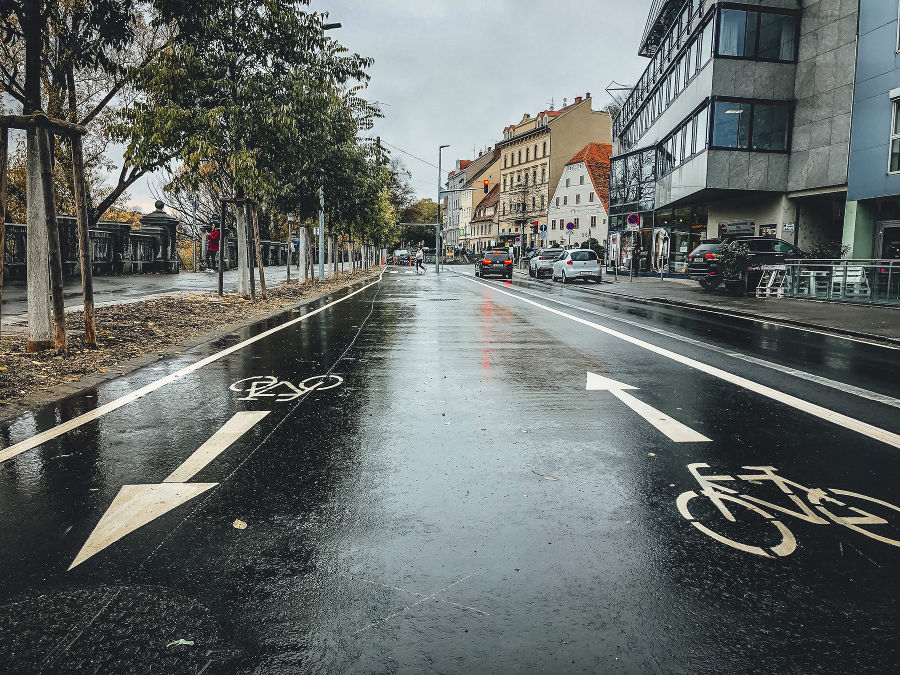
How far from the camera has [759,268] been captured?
2375cm

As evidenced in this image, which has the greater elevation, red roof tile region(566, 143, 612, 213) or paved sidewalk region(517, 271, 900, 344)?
red roof tile region(566, 143, 612, 213)

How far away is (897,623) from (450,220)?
14096 cm

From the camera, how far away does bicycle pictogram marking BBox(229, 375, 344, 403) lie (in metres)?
6.68

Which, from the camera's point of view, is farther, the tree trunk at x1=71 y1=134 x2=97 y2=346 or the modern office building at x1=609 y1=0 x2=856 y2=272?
the modern office building at x1=609 y1=0 x2=856 y2=272

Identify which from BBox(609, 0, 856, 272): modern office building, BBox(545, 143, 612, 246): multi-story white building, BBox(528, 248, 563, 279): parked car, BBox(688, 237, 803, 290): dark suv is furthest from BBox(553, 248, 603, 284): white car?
BBox(545, 143, 612, 246): multi-story white building

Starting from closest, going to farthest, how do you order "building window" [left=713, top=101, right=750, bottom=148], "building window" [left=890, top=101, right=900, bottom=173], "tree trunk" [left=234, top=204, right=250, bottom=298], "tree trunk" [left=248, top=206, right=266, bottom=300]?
"tree trunk" [left=234, top=204, right=250, bottom=298] → "tree trunk" [left=248, top=206, right=266, bottom=300] → "building window" [left=890, top=101, right=900, bottom=173] → "building window" [left=713, top=101, right=750, bottom=148]

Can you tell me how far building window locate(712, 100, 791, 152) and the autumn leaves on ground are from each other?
19577mm

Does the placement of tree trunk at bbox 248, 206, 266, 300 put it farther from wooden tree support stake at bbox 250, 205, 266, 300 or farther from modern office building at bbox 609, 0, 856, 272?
modern office building at bbox 609, 0, 856, 272

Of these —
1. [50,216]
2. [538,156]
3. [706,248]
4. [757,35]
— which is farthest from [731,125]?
[538,156]

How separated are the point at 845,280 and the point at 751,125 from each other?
11326mm

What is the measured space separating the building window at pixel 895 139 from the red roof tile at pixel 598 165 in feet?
161

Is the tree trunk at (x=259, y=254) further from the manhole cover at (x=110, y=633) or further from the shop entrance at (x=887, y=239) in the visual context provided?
the shop entrance at (x=887, y=239)

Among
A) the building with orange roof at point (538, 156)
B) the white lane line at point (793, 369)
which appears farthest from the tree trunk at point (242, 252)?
A: the building with orange roof at point (538, 156)

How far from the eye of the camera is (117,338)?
10.5m
